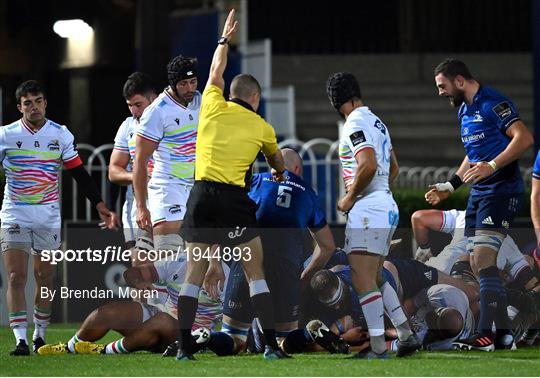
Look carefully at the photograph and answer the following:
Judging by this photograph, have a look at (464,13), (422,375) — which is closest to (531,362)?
(422,375)

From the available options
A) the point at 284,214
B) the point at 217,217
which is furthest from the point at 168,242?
the point at 217,217

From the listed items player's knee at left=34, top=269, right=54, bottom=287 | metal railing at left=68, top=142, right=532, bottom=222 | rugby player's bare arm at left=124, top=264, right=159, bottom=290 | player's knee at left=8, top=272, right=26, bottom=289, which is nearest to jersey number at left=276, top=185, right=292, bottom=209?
rugby player's bare arm at left=124, top=264, right=159, bottom=290

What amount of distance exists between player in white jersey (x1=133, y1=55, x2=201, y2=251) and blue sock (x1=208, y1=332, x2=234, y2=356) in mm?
830

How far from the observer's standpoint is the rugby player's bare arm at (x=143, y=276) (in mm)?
10195

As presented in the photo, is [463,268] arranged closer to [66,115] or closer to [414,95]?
[66,115]

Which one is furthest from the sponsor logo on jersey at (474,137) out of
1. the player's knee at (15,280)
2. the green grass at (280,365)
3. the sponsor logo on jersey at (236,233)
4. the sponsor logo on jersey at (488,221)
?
the player's knee at (15,280)

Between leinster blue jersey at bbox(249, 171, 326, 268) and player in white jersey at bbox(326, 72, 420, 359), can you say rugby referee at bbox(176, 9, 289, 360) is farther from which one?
leinster blue jersey at bbox(249, 171, 326, 268)

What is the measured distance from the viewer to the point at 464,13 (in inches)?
993

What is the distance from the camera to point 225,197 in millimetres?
8844

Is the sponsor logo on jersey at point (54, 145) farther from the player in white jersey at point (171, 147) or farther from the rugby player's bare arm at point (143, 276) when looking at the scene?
the rugby player's bare arm at point (143, 276)

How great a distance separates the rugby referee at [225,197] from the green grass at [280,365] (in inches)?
10.2

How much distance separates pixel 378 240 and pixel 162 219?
174cm

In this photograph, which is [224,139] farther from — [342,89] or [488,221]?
[488,221]

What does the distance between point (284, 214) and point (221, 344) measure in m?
1.03
